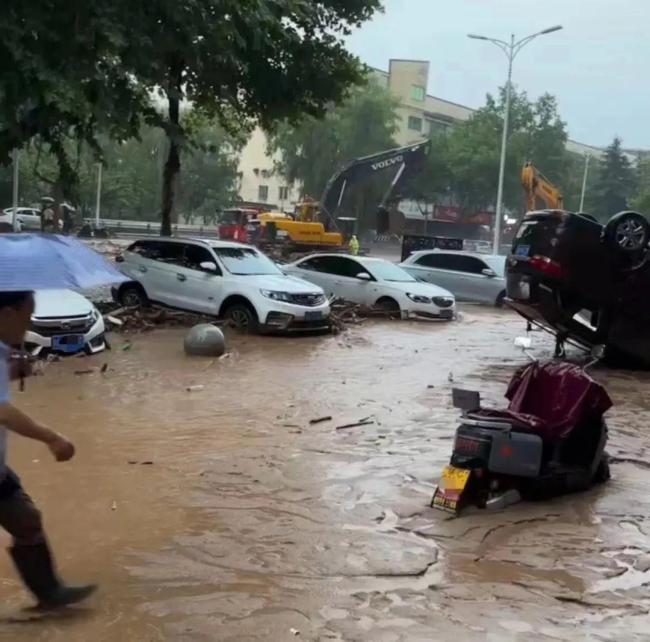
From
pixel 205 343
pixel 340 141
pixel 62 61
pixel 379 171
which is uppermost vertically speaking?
pixel 340 141

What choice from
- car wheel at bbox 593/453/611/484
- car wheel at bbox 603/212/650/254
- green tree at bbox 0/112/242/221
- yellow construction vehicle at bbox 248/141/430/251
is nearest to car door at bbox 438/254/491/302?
yellow construction vehicle at bbox 248/141/430/251

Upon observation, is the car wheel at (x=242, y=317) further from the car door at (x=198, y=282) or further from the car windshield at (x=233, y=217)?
the car windshield at (x=233, y=217)

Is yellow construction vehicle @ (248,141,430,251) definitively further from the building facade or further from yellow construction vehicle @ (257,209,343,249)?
the building facade

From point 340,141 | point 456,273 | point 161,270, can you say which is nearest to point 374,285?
point 456,273

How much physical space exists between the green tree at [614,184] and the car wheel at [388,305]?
50683 mm

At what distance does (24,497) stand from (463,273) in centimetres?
1943

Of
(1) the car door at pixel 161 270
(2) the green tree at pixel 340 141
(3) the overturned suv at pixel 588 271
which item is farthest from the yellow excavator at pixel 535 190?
(2) the green tree at pixel 340 141

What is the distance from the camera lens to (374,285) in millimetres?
19016

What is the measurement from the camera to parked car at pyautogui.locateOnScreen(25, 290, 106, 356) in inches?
438

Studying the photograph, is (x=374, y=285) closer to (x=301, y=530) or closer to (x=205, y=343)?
(x=205, y=343)

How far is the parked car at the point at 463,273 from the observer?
880 inches

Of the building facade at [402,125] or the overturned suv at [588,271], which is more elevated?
the building facade at [402,125]

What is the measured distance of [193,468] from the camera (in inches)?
273

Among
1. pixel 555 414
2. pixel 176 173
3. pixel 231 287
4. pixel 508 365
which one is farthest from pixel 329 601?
pixel 176 173
